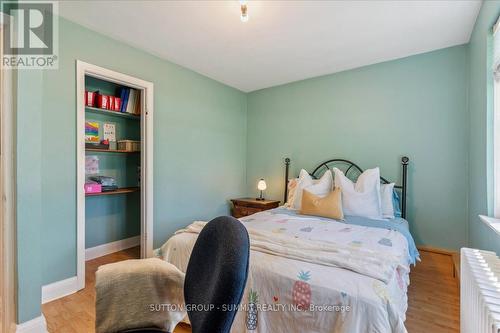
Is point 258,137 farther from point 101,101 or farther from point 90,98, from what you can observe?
point 90,98

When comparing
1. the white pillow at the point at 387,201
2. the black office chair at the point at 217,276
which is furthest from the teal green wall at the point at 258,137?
the black office chair at the point at 217,276

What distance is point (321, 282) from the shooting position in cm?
130

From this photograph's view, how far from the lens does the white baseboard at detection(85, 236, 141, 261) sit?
3.06 meters

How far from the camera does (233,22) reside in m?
2.22

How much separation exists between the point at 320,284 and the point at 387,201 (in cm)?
186

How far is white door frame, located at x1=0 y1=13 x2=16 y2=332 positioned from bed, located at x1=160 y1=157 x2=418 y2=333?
3.09ft

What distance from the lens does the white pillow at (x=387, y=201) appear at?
2.69 metres

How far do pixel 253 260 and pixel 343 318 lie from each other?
1.90 ft

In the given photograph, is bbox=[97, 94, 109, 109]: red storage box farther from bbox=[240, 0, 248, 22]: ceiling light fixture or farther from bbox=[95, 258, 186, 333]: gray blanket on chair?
bbox=[95, 258, 186, 333]: gray blanket on chair

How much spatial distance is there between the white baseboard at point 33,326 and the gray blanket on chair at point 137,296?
38.7 inches

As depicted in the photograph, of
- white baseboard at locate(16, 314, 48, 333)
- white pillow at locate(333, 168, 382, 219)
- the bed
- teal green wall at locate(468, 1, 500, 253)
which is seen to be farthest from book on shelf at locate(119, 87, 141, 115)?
teal green wall at locate(468, 1, 500, 253)

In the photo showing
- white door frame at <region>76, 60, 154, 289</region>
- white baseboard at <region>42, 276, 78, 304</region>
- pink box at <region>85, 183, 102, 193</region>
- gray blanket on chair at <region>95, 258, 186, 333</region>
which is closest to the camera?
gray blanket on chair at <region>95, 258, 186, 333</region>

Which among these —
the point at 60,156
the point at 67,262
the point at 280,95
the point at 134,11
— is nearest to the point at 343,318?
the point at 67,262

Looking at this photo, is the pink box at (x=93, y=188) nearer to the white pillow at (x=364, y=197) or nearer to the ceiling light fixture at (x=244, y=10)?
the ceiling light fixture at (x=244, y=10)
